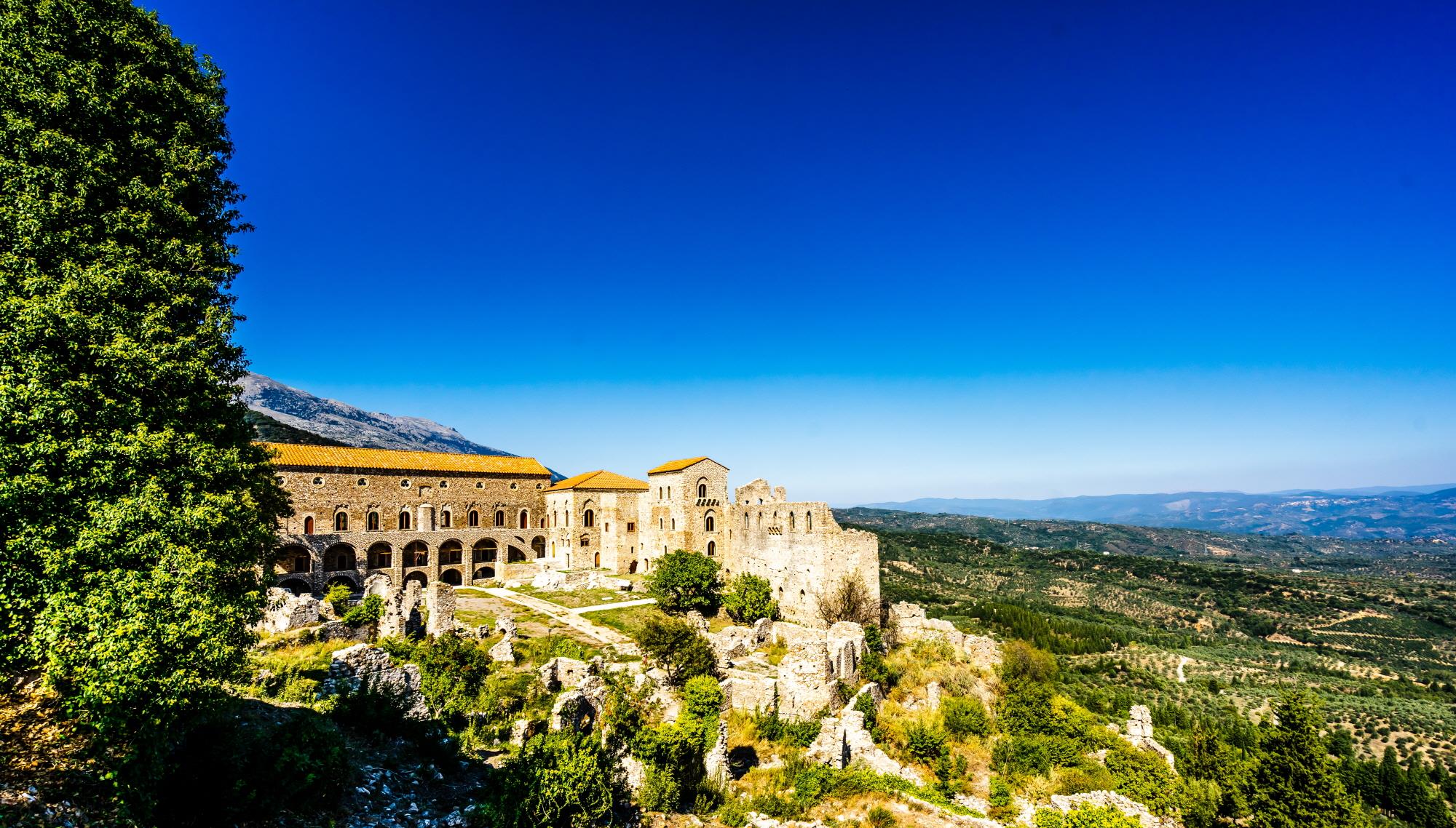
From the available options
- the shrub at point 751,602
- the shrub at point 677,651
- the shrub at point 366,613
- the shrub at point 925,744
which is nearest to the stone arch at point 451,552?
the shrub at point 751,602

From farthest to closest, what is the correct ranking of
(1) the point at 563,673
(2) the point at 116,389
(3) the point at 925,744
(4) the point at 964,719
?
1. (4) the point at 964,719
2. (3) the point at 925,744
3. (1) the point at 563,673
4. (2) the point at 116,389

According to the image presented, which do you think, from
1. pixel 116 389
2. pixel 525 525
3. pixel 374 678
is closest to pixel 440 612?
pixel 374 678

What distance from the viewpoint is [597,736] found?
14.6m

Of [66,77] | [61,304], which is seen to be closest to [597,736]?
[61,304]

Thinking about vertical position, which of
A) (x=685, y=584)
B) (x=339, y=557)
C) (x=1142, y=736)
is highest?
(x=339, y=557)

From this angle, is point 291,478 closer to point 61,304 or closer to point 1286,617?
point 61,304

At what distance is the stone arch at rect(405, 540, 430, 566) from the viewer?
5050cm

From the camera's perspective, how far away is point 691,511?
50.8 meters

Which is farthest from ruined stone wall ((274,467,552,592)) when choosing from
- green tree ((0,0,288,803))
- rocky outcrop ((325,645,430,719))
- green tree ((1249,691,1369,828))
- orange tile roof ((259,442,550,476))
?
green tree ((1249,691,1369,828))

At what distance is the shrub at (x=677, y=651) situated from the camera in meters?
23.0

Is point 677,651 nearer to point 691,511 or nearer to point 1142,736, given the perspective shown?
point 1142,736

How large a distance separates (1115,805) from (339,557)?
167 feet

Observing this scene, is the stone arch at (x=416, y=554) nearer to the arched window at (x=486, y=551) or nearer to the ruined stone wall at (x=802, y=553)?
the arched window at (x=486, y=551)

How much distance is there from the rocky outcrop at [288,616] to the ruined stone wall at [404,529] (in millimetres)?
25045
